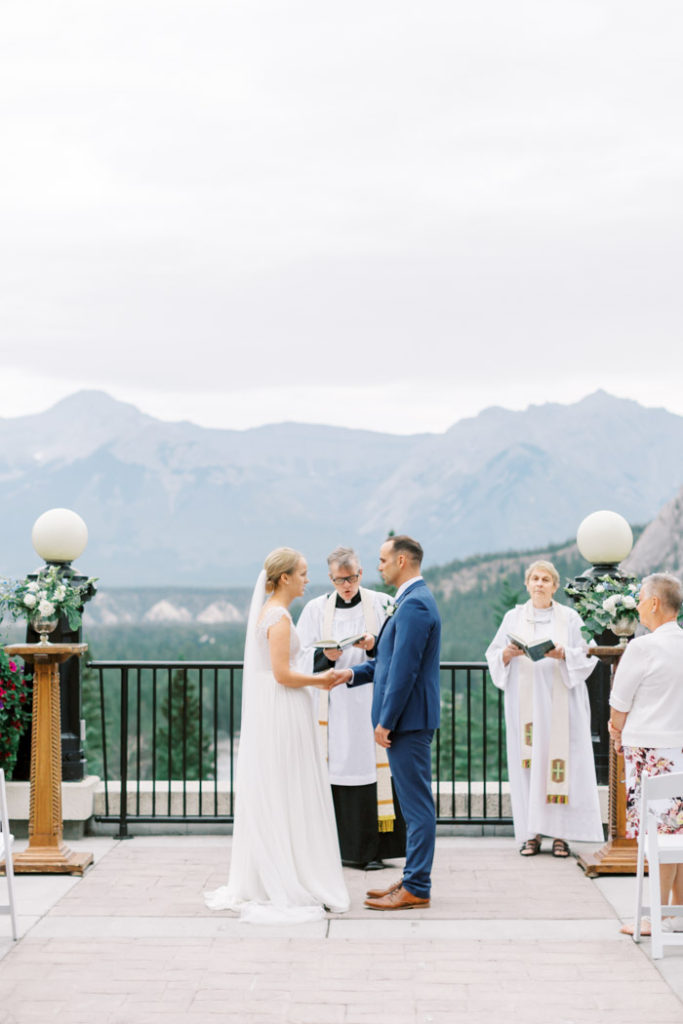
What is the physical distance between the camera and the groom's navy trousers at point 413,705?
562cm

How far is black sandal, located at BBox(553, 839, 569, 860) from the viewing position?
7.11 meters

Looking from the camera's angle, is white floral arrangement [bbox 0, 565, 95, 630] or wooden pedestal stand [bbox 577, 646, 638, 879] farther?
white floral arrangement [bbox 0, 565, 95, 630]

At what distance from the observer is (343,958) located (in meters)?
5.11

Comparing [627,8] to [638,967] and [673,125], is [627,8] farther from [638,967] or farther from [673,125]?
[673,125]

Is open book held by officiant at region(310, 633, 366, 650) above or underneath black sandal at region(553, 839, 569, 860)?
above

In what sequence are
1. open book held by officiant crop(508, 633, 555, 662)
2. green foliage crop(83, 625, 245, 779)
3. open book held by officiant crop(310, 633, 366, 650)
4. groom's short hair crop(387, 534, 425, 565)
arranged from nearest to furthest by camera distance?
groom's short hair crop(387, 534, 425, 565) → open book held by officiant crop(310, 633, 366, 650) → open book held by officiant crop(508, 633, 555, 662) → green foliage crop(83, 625, 245, 779)

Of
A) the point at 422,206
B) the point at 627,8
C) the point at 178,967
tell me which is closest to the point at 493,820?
the point at 178,967

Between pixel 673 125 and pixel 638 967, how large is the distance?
136900 millimetres

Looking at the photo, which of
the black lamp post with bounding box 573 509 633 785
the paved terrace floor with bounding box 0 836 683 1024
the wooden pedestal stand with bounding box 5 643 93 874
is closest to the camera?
the paved terrace floor with bounding box 0 836 683 1024

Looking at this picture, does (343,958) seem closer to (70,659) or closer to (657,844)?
(657,844)

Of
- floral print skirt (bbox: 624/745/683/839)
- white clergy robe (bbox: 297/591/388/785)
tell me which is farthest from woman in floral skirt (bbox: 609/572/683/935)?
white clergy robe (bbox: 297/591/388/785)

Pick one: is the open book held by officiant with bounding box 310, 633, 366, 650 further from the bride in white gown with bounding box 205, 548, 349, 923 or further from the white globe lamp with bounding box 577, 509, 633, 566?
the white globe lamp with bounding box 577, 509, 633, 566

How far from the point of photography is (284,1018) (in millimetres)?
4371

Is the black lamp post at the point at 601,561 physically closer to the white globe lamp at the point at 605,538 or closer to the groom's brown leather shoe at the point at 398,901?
the white globe lamp at the point at 605,538
